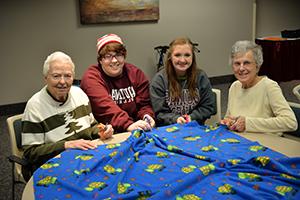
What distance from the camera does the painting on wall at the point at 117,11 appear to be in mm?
5246

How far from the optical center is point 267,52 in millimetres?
5941

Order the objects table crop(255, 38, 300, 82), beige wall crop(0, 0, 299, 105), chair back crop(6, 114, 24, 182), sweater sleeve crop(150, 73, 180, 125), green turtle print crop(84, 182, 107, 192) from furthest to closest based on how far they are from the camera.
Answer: table crop(255, 38, 300, 82), beige wall crop(0, 0, 299, 105), sweater sleeve crop(150, 73, 180, 125), chair back crop(6, 114, 24, 182), green turtle print crop(84, 182, 107, 192)

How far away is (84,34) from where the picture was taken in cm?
533

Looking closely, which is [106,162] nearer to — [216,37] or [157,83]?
[157,83]

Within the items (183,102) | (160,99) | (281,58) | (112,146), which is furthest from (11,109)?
(281,58)

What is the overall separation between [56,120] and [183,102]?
93 centimetres

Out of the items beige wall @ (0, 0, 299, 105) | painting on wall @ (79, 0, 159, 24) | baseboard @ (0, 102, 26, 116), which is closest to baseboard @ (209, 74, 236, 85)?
beige wall @ (0, 0, 299, 105)

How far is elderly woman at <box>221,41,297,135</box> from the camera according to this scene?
1.93 meters

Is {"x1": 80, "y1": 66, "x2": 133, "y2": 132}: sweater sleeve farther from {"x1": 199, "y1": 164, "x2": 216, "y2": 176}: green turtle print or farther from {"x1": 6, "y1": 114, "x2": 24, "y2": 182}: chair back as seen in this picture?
{"x1": 199, "y1": 164, "x2": 216, "y2": 176}: green turtle print

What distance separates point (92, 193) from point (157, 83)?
129 centimetres

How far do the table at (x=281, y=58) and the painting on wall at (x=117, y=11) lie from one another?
208 centimetres

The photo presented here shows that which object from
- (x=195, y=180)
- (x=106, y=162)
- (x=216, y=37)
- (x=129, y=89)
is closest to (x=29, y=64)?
(x=129, y=89)

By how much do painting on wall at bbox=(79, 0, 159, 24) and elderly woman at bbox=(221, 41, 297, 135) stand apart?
362 centimetres

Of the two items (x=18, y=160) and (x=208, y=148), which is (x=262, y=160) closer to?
(x=208, y=148)
